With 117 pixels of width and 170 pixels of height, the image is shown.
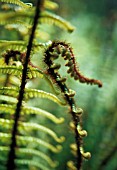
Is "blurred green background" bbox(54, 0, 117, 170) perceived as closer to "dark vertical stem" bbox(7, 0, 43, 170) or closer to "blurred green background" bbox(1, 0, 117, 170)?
"blurred green background" bbox(1, 0, 117, 170)

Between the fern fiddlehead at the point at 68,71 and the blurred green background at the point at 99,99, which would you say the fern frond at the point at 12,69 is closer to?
the fern fiddlehead at the point at 68,71

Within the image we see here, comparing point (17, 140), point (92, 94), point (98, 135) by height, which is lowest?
point (17, 140)

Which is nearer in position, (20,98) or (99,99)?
(20,98)

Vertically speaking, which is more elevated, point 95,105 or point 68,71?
point 95,105

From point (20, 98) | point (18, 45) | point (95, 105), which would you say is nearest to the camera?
point (18, 45)

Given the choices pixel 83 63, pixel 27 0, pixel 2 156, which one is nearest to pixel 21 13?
pixel 2 156

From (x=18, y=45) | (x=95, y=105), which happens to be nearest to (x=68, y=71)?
(x=18, y=45)

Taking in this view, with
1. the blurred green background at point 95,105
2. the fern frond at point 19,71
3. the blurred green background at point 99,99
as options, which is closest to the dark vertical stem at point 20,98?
the fern frond at point 19,71

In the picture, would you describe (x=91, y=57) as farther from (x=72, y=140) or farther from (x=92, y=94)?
(x=72, y=140)

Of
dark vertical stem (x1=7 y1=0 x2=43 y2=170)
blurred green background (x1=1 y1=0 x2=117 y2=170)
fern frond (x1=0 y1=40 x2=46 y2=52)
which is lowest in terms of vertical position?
dark vertical stem (x1=7 y1=0 x2=43 y2=170)

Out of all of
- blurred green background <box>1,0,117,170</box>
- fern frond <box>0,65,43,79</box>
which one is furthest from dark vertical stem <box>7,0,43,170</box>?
blurred green background <box>1,0,117,170</box>

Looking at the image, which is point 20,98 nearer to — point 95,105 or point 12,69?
point 12,69
